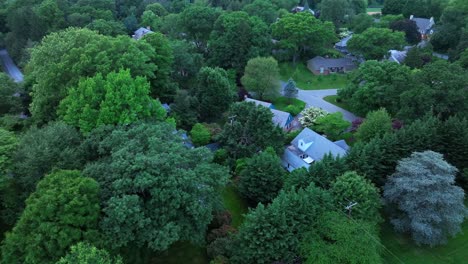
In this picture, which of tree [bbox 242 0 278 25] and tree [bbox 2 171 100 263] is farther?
tree [bbox 242 0 278 25]

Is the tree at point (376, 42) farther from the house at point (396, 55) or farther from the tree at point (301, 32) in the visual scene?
the tree at point (301, 32)

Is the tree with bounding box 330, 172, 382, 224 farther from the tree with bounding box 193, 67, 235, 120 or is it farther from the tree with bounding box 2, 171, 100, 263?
the tree with bounding box 193, 67, 235, 120

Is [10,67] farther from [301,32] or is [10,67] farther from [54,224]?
[54,224]

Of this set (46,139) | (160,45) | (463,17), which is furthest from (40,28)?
(463,17)

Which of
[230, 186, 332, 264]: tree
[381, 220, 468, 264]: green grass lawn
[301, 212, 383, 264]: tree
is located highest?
[230, 186, 332, 264]: tree

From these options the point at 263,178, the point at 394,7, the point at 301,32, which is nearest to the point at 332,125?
the point at 263,178

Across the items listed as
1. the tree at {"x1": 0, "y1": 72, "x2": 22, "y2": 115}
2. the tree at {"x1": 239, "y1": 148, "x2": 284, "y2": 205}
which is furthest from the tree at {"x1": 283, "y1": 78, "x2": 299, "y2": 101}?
the tree at {"x1": 0, "y1": 72, "x2": 22, "y2": 115}

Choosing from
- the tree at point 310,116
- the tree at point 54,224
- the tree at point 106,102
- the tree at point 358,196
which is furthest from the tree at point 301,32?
the tree at point 54,224
